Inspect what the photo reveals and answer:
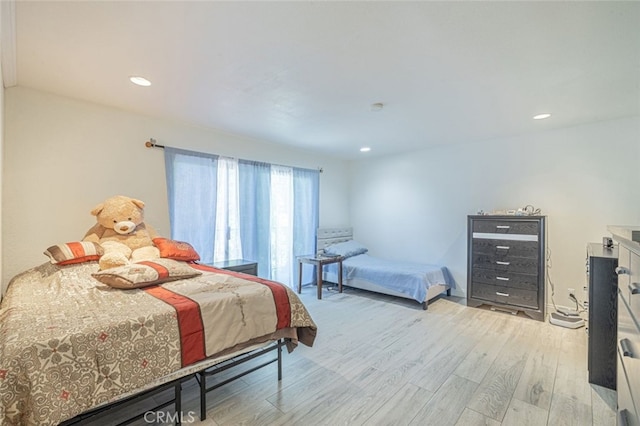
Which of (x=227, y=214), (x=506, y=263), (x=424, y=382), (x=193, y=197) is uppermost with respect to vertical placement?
(x=193, y=197)

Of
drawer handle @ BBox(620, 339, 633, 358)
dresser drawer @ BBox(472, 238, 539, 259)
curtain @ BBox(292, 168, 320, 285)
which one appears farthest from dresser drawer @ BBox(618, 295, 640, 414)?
curtain @ BBox(292, 168, 320, 285)

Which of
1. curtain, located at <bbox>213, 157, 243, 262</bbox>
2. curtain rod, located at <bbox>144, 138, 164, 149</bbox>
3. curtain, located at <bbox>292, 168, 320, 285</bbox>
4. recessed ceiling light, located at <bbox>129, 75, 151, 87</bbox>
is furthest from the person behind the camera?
curtain, located at <bbox>292, 168, 320, 285</bbox>

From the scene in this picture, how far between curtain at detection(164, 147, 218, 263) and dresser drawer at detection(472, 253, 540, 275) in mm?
3419

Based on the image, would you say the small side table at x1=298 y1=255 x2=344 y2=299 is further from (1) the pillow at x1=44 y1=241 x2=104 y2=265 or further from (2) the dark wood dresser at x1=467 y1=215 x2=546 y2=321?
(1) the pillow at x1=44 y1=241 x2=104 y2=265

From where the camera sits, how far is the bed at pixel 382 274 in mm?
3854

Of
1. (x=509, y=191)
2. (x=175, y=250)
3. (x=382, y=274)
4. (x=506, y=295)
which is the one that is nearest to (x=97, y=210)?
(x=175, y=250)

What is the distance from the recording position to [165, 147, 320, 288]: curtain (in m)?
3.46

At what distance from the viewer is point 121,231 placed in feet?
8.88

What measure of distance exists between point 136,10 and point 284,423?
2441mm

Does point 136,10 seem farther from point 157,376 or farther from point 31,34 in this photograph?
point 157,376

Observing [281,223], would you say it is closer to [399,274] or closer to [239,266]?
[239,266]

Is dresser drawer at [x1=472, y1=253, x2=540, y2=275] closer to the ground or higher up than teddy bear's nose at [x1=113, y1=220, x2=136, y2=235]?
closer to the ground

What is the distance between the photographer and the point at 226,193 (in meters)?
3.85

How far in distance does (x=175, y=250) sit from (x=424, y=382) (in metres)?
2.41
